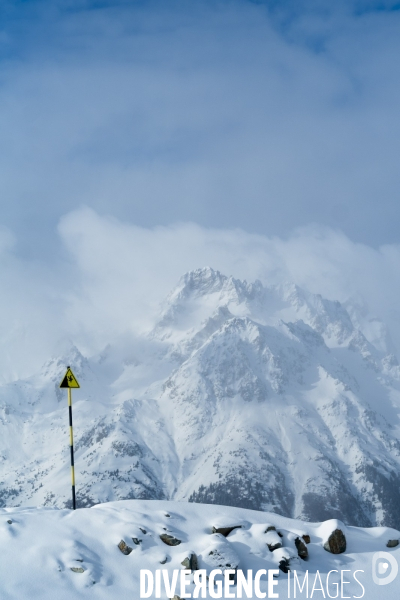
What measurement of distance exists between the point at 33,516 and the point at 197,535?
1019 cm

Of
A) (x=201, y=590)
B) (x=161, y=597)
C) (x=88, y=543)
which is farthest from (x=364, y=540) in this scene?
(x=88, y=543)

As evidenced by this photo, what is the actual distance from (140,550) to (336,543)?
40.3ft

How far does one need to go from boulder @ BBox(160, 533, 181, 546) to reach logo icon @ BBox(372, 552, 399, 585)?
36.8 feet

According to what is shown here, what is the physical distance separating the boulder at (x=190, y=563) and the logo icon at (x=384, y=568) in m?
9.96

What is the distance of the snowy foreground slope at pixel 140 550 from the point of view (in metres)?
22.4

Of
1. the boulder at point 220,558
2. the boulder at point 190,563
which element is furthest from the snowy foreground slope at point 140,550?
the boulder at point 190,563

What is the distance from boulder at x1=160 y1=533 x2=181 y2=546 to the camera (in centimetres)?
2695

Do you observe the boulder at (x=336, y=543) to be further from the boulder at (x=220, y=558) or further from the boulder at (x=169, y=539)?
the boulder at (x=169, y=539)

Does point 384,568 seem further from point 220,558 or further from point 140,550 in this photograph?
point 140,550

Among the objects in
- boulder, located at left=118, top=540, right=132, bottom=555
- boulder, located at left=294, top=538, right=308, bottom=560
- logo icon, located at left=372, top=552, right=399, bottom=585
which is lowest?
logo icon, located at left=372, top=552, right=399, bottom=585

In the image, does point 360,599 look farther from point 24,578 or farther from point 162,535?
point 24,578

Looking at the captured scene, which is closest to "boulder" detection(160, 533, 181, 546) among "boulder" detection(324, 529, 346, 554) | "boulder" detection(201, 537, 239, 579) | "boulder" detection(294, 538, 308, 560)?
"boulder" detection(201, 537, 239, 579)

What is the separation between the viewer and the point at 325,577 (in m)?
25.7

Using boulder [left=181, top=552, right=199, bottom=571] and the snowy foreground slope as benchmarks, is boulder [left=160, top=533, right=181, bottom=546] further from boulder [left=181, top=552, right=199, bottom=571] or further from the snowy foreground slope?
boulder [left=181, top=552, right=199, bottom=571]
